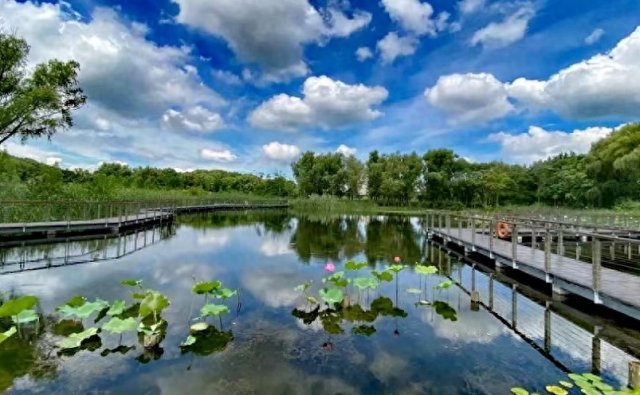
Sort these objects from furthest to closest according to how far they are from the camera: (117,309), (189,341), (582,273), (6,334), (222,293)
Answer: (582,273) < (222,293) < (117,309) < (189,341) < (6,334)

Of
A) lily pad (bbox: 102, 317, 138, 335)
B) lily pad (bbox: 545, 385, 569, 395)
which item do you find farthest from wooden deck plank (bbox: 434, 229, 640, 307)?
lily pad (bbox: 102, 317, 138, 335)

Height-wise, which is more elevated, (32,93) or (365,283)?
(32,93)

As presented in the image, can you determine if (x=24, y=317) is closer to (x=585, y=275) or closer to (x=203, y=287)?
(x=203, y=287)

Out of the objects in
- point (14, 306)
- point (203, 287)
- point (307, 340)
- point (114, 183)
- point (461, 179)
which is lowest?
point (307, 340)

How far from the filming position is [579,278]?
666cm

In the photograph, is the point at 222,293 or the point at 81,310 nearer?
the point at 81,310

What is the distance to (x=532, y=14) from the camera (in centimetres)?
1683

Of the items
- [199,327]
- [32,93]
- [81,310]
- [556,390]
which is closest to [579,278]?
[556,390]

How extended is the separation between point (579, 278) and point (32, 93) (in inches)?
881

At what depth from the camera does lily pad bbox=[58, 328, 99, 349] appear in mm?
4430

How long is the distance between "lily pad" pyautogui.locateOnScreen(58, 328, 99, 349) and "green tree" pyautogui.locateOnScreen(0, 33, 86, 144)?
18.0 m

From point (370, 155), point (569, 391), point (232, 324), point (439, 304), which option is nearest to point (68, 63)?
point (232, 324)

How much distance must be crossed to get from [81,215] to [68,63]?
316 inches

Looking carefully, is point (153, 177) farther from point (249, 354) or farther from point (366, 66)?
point (249, 354)
